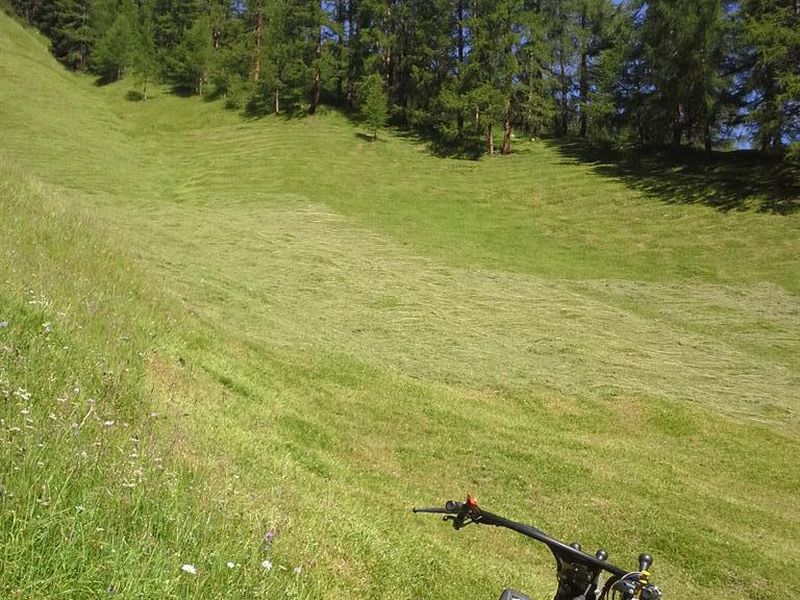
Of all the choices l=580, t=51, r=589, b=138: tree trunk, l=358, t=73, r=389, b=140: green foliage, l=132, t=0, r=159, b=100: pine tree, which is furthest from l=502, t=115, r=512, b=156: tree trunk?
l=132, t=0, r=159, b=100: pine tree

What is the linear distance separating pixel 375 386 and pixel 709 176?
36318 mm

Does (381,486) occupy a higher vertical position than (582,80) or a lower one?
lower

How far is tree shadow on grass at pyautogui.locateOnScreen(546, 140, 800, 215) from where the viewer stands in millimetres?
36688

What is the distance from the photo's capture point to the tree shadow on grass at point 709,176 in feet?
120

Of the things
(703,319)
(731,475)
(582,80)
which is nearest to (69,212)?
(731,475)

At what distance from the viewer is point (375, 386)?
583 inches

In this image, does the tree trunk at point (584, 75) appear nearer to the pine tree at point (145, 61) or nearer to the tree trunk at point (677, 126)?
the tree trunk at point (677, 126)

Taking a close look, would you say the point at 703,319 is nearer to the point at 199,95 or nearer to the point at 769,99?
the point at 769,99

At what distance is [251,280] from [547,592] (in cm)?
1786

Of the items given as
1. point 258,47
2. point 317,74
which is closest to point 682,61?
point 317,74

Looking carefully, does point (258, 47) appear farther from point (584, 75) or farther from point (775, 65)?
point (775, 65)

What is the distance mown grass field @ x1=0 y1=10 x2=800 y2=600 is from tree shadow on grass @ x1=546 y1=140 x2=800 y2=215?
1878mm

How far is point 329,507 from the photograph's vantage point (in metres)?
6.16

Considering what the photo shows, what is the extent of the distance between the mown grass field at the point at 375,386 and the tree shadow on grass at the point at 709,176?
1878 mm
